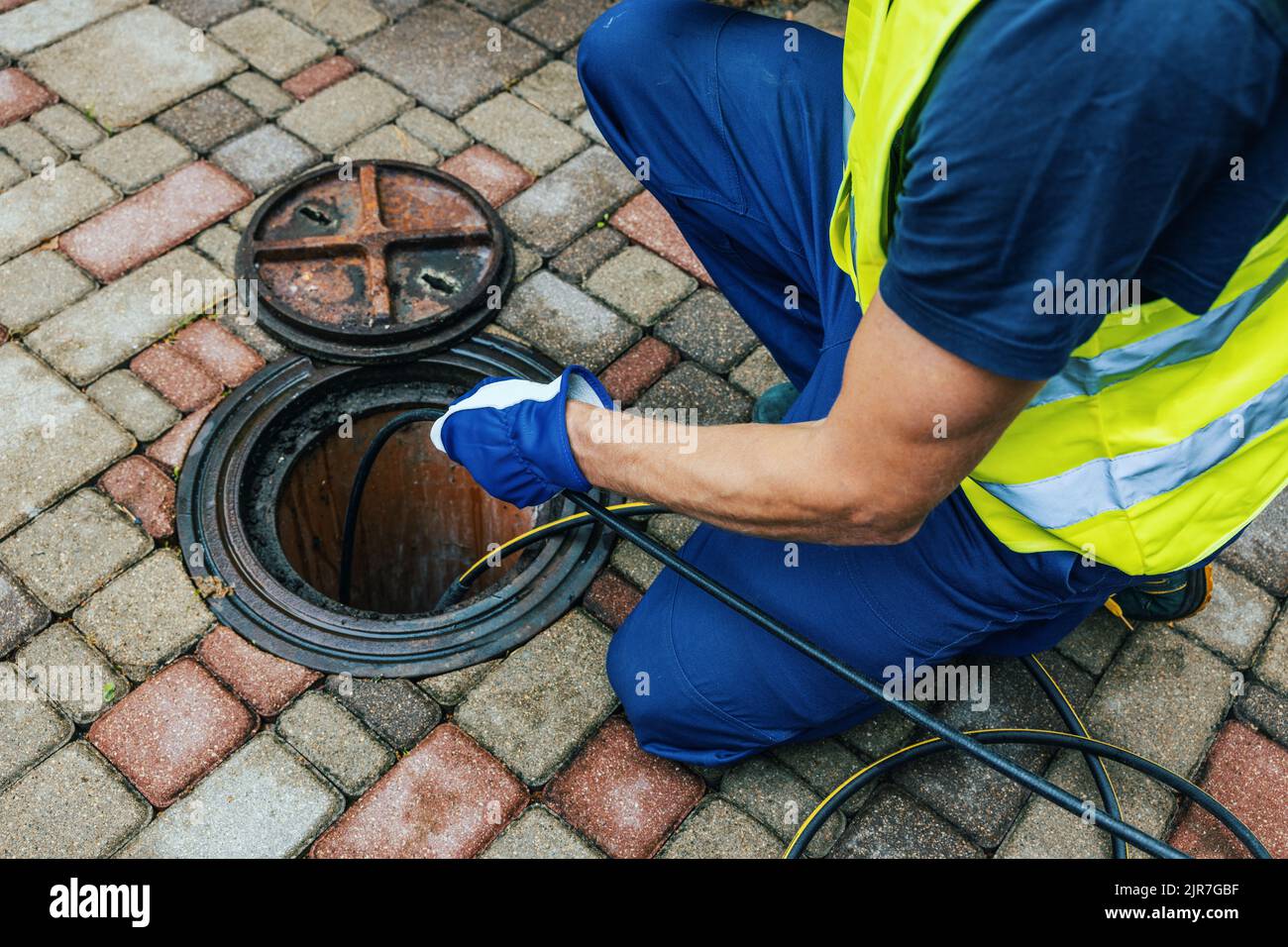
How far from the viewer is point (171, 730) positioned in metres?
2.42

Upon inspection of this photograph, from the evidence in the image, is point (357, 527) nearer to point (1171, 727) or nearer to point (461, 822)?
point (461, 822)

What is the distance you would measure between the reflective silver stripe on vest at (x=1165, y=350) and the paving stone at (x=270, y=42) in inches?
113

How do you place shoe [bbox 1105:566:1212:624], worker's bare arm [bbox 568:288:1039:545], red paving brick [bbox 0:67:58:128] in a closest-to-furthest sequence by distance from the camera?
worker's bare arm [bbox 568:288:1039:545], shoe [bbox 1105:566:1212:624], red paving brick [bbox 0:67:58:128]

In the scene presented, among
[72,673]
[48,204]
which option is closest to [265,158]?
[48,204]

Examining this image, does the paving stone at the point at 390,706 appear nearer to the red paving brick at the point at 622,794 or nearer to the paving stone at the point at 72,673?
the red paving brick at the point at 622,794

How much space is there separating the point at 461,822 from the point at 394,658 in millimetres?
419

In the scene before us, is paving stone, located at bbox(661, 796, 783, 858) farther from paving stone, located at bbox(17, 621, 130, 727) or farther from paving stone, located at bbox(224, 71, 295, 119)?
paving stone, located at bbox(224, 71, 295, 119)

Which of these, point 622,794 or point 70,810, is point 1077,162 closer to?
point 622,794

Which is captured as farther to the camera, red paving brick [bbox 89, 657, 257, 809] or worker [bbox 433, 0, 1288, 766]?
red paving brick [bbox 89, 657, 257, 809]

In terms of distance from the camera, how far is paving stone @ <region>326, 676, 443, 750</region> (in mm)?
2455

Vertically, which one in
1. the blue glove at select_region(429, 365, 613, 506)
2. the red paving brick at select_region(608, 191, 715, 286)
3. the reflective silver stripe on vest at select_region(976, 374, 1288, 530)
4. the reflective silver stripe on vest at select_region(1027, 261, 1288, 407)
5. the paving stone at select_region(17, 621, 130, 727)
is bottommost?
the paving stone at select_region(17, 621, 130, 727)

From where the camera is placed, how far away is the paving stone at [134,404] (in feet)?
9.39

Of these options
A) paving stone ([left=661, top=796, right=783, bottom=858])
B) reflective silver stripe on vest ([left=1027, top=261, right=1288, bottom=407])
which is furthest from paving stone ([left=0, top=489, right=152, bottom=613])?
reflective silver stripe on vest ([left=1027, top=261, right=1288, bottom=407])

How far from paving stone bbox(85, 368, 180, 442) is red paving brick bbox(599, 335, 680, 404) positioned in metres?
1.13
